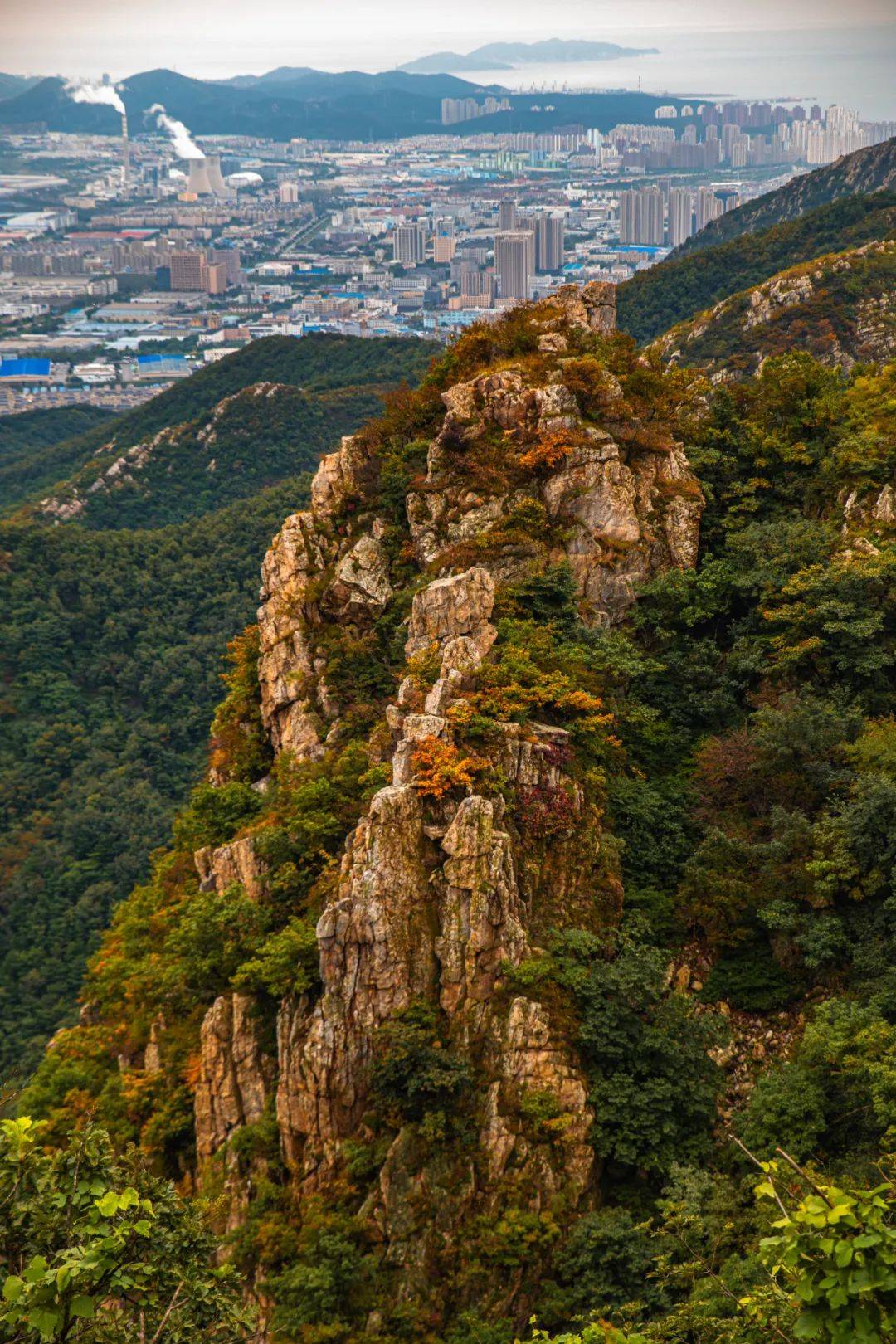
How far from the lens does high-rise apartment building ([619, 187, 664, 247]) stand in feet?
646

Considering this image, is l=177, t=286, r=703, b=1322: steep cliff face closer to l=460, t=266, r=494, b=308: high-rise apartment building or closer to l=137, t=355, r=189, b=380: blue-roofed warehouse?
l=137, t=355, r=189, b=380: blue-roofed warehouse

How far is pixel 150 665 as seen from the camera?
42.5m

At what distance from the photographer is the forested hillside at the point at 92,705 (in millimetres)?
32094

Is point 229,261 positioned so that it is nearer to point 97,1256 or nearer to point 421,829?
point 421,829

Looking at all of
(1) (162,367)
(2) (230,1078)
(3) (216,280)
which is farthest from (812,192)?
(3) (216,280)

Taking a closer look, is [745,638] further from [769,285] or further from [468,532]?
[769,285]

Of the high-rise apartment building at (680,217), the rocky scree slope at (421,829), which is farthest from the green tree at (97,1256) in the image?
the high-rise apartment building at (680,217)

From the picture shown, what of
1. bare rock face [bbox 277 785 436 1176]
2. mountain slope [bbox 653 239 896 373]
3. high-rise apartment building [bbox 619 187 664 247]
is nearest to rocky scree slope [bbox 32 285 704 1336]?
bare rock face [bbox 277 785 436 1176]

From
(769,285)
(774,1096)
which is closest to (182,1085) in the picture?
(774,1096)

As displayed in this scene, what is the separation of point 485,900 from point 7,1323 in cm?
606

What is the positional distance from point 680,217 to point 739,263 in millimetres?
146718

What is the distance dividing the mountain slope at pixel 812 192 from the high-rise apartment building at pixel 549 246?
99485mm

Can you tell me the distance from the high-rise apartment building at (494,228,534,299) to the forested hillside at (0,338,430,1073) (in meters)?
126

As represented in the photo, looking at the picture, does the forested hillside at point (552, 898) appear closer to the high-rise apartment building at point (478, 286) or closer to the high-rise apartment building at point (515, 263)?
the high-rise apartment building at point (478, 286)
